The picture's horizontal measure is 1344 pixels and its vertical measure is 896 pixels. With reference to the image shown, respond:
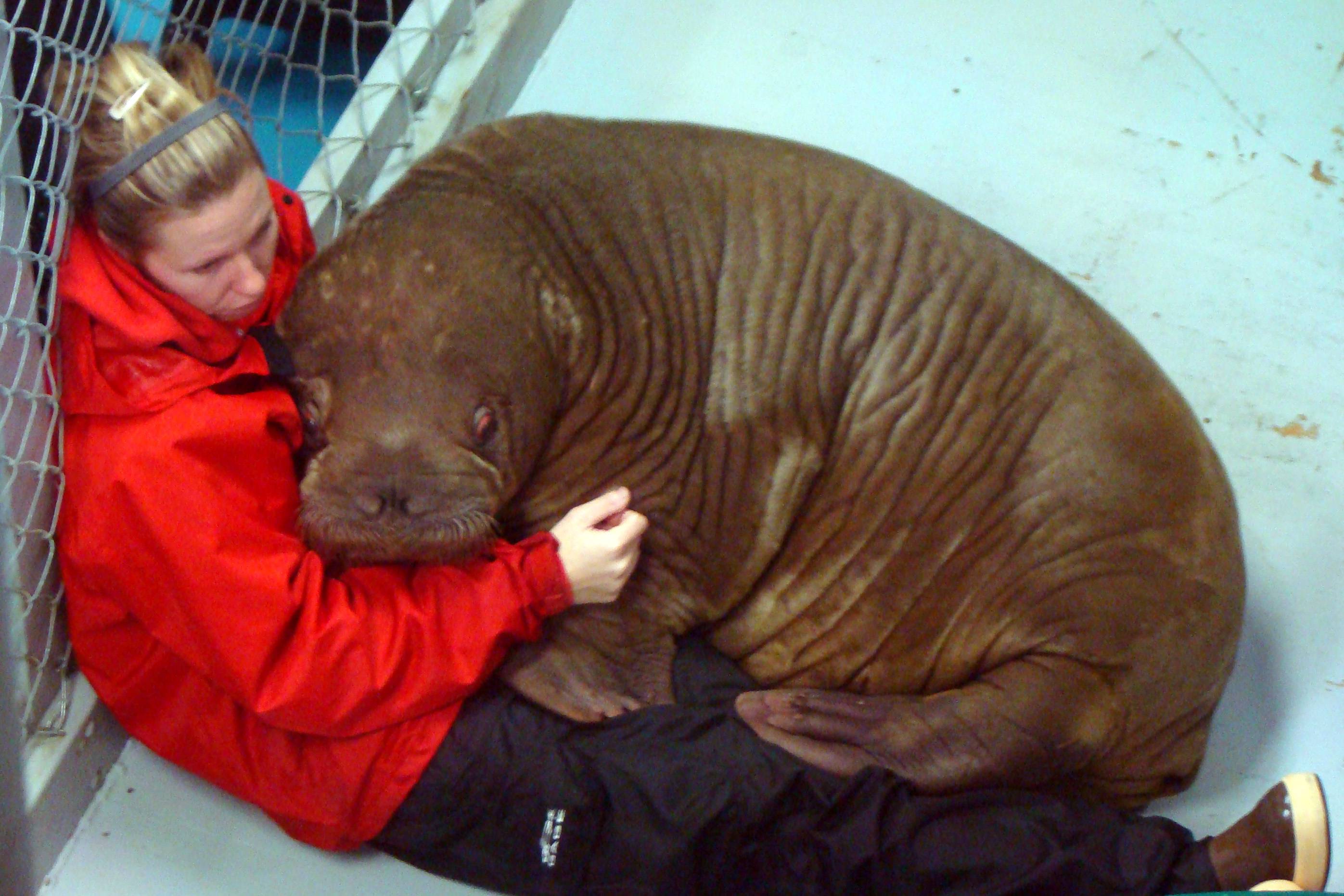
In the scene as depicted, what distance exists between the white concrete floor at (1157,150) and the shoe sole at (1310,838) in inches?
26.6

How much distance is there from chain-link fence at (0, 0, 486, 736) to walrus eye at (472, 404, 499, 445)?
2.22 ft

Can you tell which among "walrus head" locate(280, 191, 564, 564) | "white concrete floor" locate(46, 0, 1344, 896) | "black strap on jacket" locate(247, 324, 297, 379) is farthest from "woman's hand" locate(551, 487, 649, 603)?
"white concrete floor" locate(46, 0, 1344, 896)

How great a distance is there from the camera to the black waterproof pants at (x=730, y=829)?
2260mm

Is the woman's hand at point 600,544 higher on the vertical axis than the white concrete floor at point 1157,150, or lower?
lower

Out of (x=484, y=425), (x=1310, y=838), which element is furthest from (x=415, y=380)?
(x=1310, y=838)

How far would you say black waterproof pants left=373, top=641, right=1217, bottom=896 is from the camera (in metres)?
2.26

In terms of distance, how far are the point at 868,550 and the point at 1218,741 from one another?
979mm

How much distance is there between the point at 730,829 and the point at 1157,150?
7.05 feet

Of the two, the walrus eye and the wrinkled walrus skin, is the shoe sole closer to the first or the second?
the wrinkled walrus skin

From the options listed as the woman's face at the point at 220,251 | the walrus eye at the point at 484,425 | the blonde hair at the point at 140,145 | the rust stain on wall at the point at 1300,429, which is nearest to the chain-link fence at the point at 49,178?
the blonde hair at the point at 140,145

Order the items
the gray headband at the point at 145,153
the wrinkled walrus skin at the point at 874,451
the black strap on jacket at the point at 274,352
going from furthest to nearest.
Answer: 1. the wrinkled walrus skin at the point at 874,451
2. the black strap on jacket at the point at 274,352
3. the gray headband at the point at 145,153

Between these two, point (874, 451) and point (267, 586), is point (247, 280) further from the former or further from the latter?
point (874, 451)

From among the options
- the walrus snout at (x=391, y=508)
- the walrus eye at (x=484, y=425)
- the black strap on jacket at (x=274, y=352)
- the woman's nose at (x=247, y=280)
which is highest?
the woman's nose at (x=247, y=280)

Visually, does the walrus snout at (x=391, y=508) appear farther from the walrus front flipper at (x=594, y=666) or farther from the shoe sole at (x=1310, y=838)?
the shoe sole at (x=1310, y=838)
